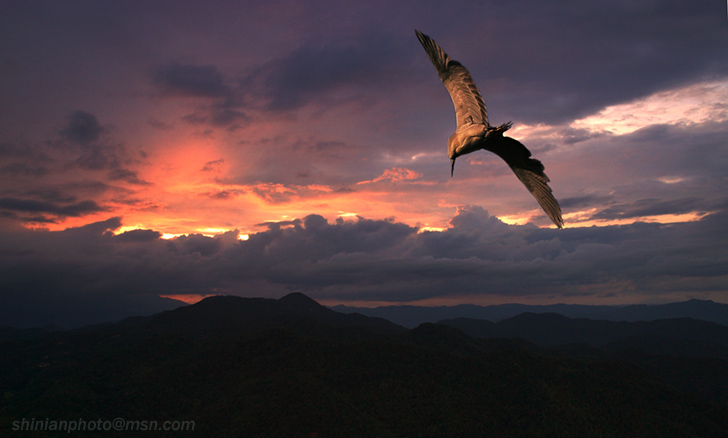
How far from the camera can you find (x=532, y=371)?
10469cm

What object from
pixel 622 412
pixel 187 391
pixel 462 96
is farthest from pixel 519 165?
pixel 187 391

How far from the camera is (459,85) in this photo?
7395 mm

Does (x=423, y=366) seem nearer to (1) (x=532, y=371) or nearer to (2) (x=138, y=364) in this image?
(1) (x=532, y=371)

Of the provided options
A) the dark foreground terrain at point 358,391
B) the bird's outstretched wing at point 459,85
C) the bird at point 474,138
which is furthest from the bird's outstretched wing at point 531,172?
the dark foreground terrain at point 358,391

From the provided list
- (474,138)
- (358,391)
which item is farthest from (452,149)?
(358,391)

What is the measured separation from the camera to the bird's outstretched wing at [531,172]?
692 centimetres

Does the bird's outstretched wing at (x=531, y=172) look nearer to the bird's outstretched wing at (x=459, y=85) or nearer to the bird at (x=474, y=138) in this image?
the bird at (x=474, y=138)

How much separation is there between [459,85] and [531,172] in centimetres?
211

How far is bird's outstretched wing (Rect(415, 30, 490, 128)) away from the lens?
7105 millimetres

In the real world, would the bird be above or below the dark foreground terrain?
above

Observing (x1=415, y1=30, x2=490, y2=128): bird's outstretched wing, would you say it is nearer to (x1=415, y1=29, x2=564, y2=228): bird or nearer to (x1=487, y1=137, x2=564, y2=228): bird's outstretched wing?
(x1=415, y1=29, x2=564, y2=228): bird

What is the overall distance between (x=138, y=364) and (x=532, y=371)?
127 meters

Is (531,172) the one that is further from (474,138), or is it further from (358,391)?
(358,391)

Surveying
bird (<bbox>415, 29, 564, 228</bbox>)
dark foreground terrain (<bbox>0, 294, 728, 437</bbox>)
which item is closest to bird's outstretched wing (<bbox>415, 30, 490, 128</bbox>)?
bird (<bbox>415, 29, 564, 228</bbox>)
